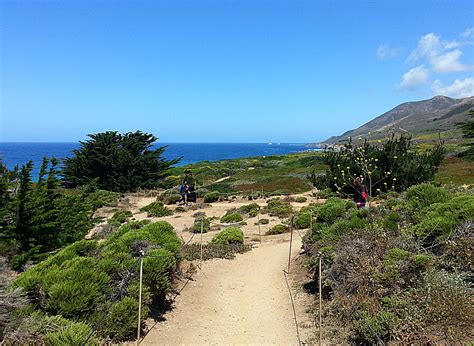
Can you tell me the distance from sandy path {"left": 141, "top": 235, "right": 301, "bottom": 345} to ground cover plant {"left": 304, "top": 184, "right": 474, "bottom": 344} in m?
0.98

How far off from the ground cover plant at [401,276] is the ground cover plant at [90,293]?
3362 mm

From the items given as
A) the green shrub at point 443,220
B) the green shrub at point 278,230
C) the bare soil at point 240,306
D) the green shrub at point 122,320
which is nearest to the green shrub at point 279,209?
the green shrub at point 278,230

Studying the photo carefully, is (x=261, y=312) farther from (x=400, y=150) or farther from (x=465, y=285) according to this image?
(x=400, y=150)

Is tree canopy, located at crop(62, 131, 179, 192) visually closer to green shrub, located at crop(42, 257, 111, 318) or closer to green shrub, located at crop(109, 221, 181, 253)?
green shrub, located at crop(109, 221, 181, 253)

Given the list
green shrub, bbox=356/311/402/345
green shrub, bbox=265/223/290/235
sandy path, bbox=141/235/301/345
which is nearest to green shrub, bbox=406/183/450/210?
sandy path, bbox=141/235/301/345

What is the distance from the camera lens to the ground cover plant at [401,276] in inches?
212

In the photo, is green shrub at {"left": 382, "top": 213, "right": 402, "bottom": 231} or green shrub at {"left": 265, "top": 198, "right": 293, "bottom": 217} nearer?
green shrub at {"left": 382, "top": 213, "right": 402, "bottom": 231}

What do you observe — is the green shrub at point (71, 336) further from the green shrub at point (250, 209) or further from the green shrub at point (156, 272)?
the green shrub at point (250, 209)

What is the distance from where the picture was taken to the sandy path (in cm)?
659

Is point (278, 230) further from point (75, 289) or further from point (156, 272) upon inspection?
point (75, 289)

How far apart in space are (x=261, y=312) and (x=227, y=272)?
9.90 feet

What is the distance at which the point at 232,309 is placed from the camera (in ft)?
26.0

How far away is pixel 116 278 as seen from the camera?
7270 millimetres

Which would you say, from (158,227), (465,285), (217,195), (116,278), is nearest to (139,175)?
(217,195)
